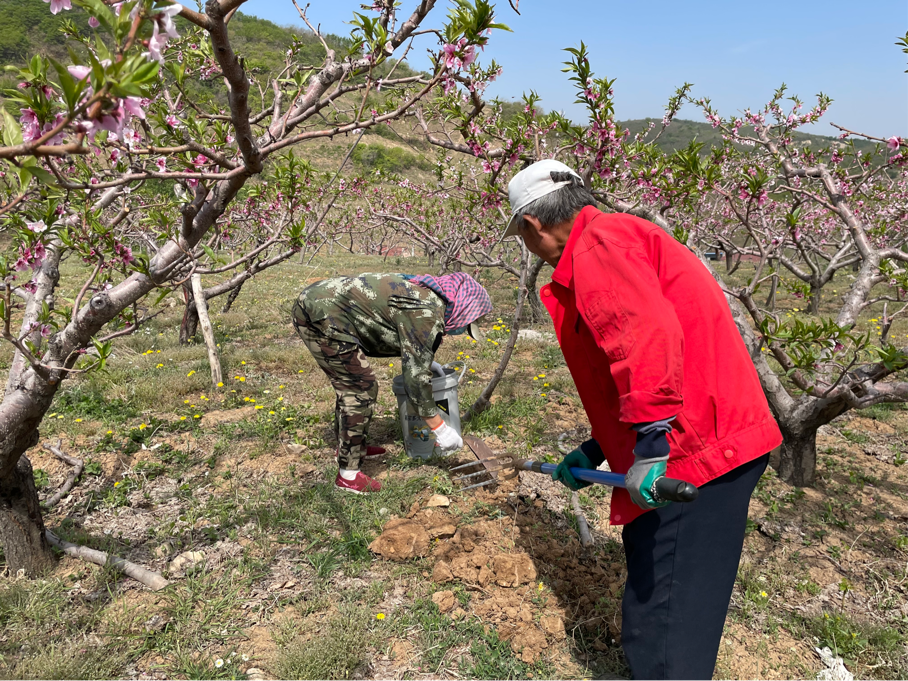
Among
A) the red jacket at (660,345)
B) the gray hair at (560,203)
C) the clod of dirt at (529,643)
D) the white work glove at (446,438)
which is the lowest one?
the clod of dirt at (529,643)

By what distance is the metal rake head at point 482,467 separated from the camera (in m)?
3.25

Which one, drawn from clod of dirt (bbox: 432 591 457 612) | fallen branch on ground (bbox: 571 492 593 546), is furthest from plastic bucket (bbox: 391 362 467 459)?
clod of dirt (bbox: 432 591 457 612)

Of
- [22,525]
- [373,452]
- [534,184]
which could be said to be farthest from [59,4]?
[373,452]

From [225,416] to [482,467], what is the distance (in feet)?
8.38

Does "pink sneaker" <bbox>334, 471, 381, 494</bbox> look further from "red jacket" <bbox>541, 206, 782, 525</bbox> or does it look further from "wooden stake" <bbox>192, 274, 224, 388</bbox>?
"wooden stake" <bbox>192, 274, 224, 388</bbox>

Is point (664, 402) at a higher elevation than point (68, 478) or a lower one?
higher

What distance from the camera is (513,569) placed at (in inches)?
104

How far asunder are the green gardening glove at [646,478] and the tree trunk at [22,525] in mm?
2819

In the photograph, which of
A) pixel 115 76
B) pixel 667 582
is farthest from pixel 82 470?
pixel 667 582

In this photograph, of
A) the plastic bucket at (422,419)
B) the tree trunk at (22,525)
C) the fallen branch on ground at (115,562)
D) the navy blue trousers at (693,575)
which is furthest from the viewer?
the plastic bucket at (422,419)

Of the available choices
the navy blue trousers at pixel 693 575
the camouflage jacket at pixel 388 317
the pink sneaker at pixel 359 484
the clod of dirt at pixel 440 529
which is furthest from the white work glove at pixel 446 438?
the navy blue trousers at pixel 693 575

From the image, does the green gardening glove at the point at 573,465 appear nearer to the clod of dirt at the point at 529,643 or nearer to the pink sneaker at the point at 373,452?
the clod of dirt at the point at 529,643

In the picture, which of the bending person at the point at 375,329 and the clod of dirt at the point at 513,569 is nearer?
the clod of dirt at the point at 513,569

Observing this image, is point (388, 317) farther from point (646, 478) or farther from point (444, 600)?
point (646, 478)
